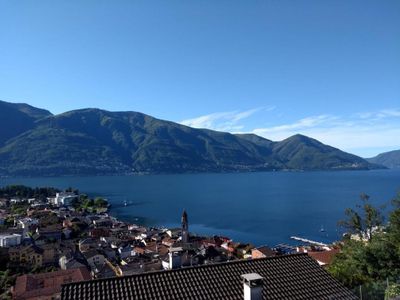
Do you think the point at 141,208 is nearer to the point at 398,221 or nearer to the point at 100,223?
the point at 100,223

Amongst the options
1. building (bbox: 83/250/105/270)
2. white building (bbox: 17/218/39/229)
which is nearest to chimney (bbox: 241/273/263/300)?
building (bbox: 83/250/105/270)

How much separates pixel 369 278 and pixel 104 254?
4130 cm

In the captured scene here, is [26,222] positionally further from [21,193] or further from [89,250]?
[21,193]

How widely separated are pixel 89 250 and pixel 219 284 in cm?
4598

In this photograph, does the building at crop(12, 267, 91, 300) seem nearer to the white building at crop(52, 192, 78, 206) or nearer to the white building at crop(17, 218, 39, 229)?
the white building at crop(17, 218, 39, 229)

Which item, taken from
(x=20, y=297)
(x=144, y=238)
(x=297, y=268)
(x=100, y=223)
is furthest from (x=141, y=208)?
(x=297, y=268)

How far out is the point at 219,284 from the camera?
382 inches

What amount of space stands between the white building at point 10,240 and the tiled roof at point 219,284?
5686cm

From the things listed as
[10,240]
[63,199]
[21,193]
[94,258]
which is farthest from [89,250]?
[21,193]

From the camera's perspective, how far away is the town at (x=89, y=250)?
33.2 m

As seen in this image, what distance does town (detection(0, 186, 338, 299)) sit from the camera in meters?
33.2

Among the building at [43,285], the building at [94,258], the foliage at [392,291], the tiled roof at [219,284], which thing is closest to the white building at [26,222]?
the building at [94,258]

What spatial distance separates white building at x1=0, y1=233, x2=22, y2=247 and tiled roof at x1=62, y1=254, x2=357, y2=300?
56.9 m

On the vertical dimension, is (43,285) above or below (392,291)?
below
